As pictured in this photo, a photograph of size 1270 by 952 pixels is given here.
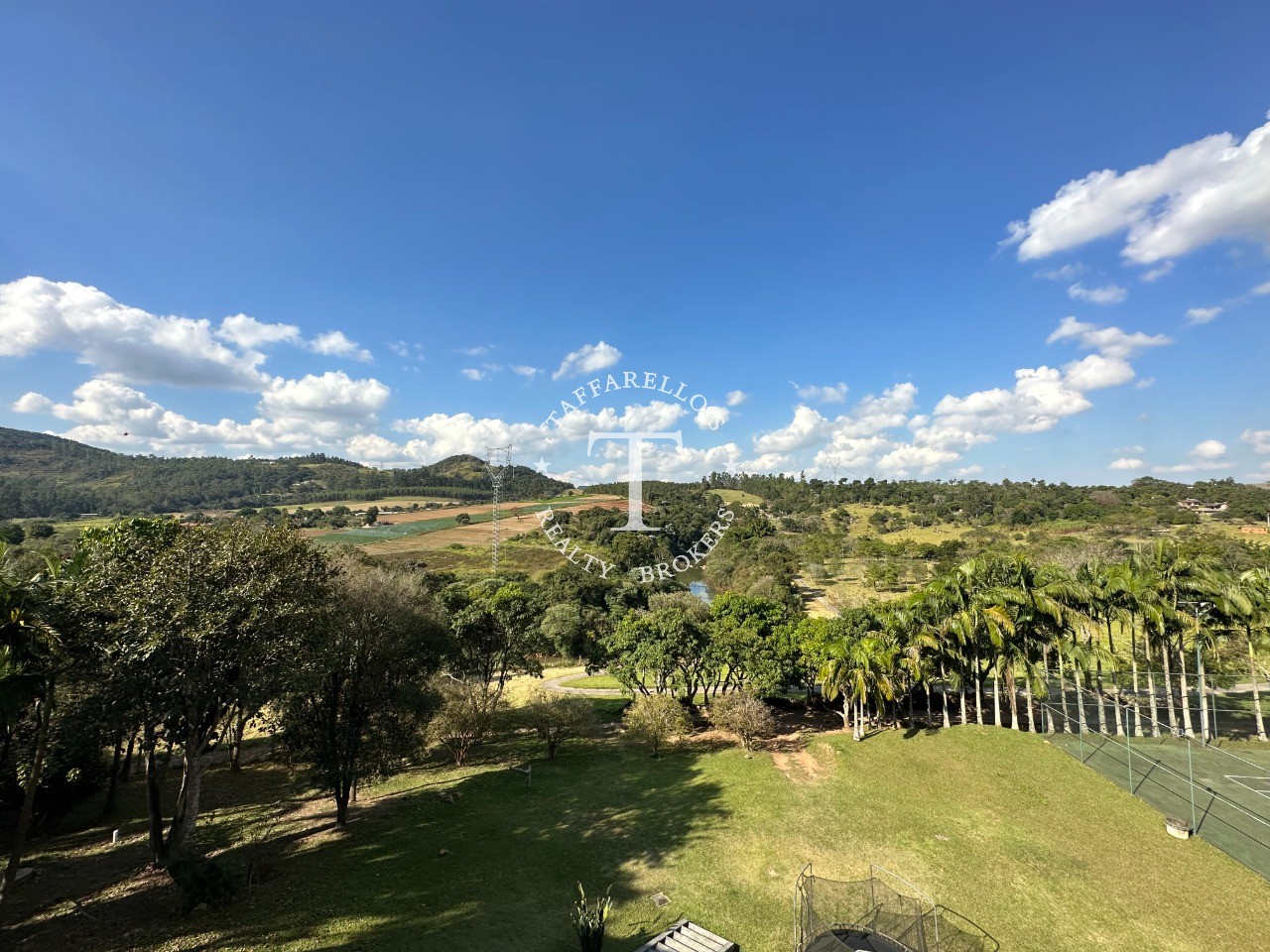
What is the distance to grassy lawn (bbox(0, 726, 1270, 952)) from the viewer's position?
1330cm

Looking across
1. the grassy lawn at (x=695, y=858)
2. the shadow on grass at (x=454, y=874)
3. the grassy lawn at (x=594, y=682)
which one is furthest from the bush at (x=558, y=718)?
the grassy lawn at (x=594, y=682)

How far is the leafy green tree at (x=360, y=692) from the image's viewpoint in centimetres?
1812

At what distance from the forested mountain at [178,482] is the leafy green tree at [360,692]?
109m

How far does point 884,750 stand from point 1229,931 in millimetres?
12203

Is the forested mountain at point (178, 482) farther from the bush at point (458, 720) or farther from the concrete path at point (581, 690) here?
the bush at point (458, 720)

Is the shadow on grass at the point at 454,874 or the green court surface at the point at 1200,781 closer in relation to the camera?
the shadow on grass at the point at 454,874

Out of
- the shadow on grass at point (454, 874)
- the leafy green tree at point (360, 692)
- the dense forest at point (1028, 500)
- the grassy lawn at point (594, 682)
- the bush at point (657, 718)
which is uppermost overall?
the dense forest at point (1028, 500)

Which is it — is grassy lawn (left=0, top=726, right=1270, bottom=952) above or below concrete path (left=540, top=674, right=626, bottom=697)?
above

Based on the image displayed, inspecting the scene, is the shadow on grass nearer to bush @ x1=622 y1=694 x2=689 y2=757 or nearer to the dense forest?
bush @ x1=622 y1=694 x2=689 y2=757

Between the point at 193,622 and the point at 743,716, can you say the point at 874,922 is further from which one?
the point at 193,622

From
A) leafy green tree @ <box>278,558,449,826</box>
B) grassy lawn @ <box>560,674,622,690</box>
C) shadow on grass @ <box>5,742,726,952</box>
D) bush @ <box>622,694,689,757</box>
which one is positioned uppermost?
leafy green tree @ <box>278,558,449,826</box>

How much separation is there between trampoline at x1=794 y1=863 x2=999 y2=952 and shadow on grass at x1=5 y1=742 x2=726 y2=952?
12.9ft

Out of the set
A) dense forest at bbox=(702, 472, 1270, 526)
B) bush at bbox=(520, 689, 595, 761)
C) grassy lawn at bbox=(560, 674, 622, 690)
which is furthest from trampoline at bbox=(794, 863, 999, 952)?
dense forest at bbox=(702, 472, 1270, 526)

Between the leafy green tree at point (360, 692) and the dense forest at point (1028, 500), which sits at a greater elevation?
the dense forest at point (1028, 500)
